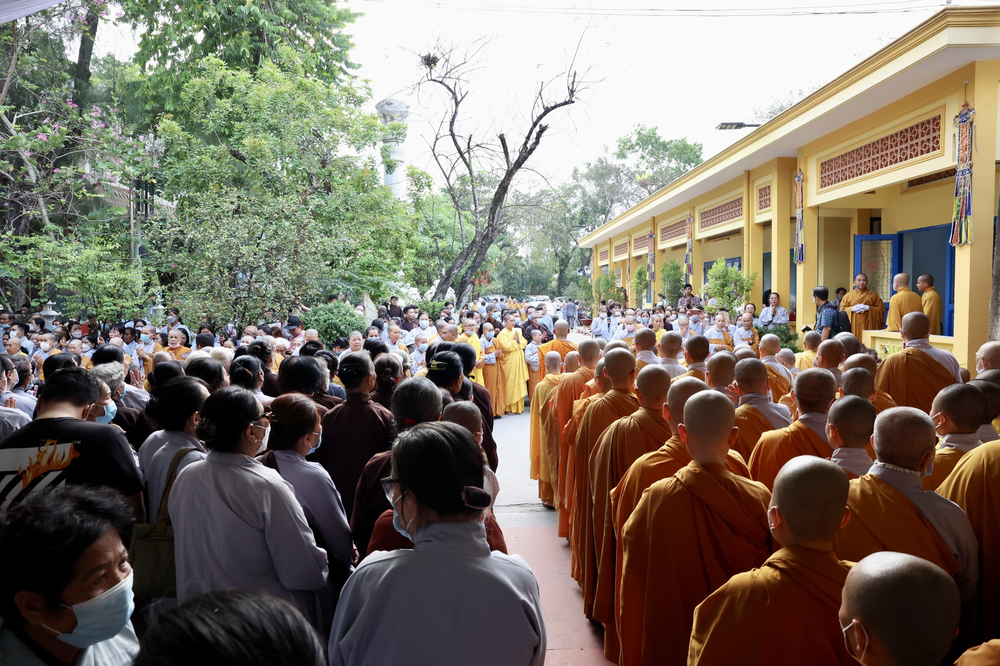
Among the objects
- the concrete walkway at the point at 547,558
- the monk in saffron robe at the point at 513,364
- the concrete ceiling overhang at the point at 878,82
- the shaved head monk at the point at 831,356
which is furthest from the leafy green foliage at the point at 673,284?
the shaved head monk at the point at 831,356

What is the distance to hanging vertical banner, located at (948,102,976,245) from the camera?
8070 mm

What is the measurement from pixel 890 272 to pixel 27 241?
17906mm

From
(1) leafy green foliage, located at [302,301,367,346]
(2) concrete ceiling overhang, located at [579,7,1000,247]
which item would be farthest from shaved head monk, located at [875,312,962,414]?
(1) leafy green foliage, located at [302,301,367,346]

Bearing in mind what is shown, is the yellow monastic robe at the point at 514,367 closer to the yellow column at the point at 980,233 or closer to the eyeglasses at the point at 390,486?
the yellow column at the point at 980,233

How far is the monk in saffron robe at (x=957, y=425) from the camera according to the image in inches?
132

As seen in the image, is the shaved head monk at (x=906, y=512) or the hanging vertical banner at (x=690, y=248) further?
the hanging vertical banner at (x=690, y=248)

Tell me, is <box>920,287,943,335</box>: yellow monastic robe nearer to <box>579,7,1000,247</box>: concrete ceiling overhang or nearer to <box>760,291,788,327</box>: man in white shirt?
<box>579,7,1000,247</box>: concrete ceiling overhang

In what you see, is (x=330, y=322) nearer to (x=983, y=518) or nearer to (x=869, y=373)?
(x=869, y=373)

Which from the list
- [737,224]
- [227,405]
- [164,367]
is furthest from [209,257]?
[737,224]

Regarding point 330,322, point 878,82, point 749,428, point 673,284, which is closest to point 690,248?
point 673,284

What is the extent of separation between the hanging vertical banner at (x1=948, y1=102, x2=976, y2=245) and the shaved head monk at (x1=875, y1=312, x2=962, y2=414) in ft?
9.82

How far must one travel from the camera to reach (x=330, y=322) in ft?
38.3

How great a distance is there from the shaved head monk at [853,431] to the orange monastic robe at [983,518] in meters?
0.39

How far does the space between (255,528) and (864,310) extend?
10935 millimetres
